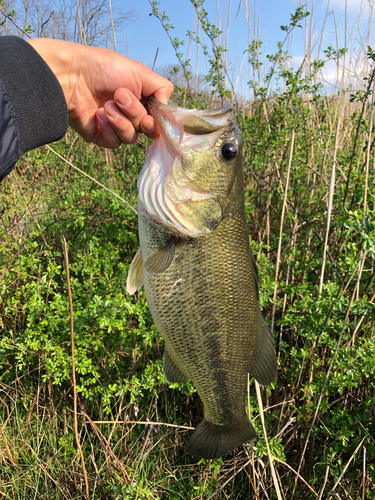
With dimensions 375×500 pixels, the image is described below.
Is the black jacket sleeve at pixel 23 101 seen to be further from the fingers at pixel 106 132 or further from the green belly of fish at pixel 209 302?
the green belly of fish at pixel 209 302

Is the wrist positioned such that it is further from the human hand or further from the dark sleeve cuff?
the dark sleeve cuff

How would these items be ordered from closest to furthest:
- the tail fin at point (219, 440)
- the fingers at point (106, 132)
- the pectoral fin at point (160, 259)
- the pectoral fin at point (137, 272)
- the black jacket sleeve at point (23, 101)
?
the black jacket sleeve at point (23, 101), the pectoral fin at point (160, 259), the pectoral fin at point (137, 272), the tail fin at point (219, 440), the fingers at point (106, 132)

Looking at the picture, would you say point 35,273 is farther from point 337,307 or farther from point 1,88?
point 337,307

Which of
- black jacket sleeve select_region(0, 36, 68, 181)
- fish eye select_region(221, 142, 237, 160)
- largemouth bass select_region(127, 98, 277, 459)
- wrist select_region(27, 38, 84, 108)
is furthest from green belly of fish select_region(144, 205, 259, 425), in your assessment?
wrist select_region(27, 38, 84, 108)

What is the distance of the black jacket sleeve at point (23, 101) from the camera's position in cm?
131

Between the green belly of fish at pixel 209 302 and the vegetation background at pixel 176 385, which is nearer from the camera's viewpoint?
the green belly of fish at pixel 209 302

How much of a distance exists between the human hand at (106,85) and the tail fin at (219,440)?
1344mm

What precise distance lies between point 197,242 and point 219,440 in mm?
894

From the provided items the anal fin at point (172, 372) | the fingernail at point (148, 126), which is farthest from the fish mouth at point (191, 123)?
the anal fin at point (172, 372)

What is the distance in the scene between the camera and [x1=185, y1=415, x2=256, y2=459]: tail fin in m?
1.65

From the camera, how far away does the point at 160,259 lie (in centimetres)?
144

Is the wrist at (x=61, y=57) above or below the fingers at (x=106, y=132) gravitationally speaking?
above

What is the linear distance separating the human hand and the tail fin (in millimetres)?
1344

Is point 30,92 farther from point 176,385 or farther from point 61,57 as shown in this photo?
point 176,385
